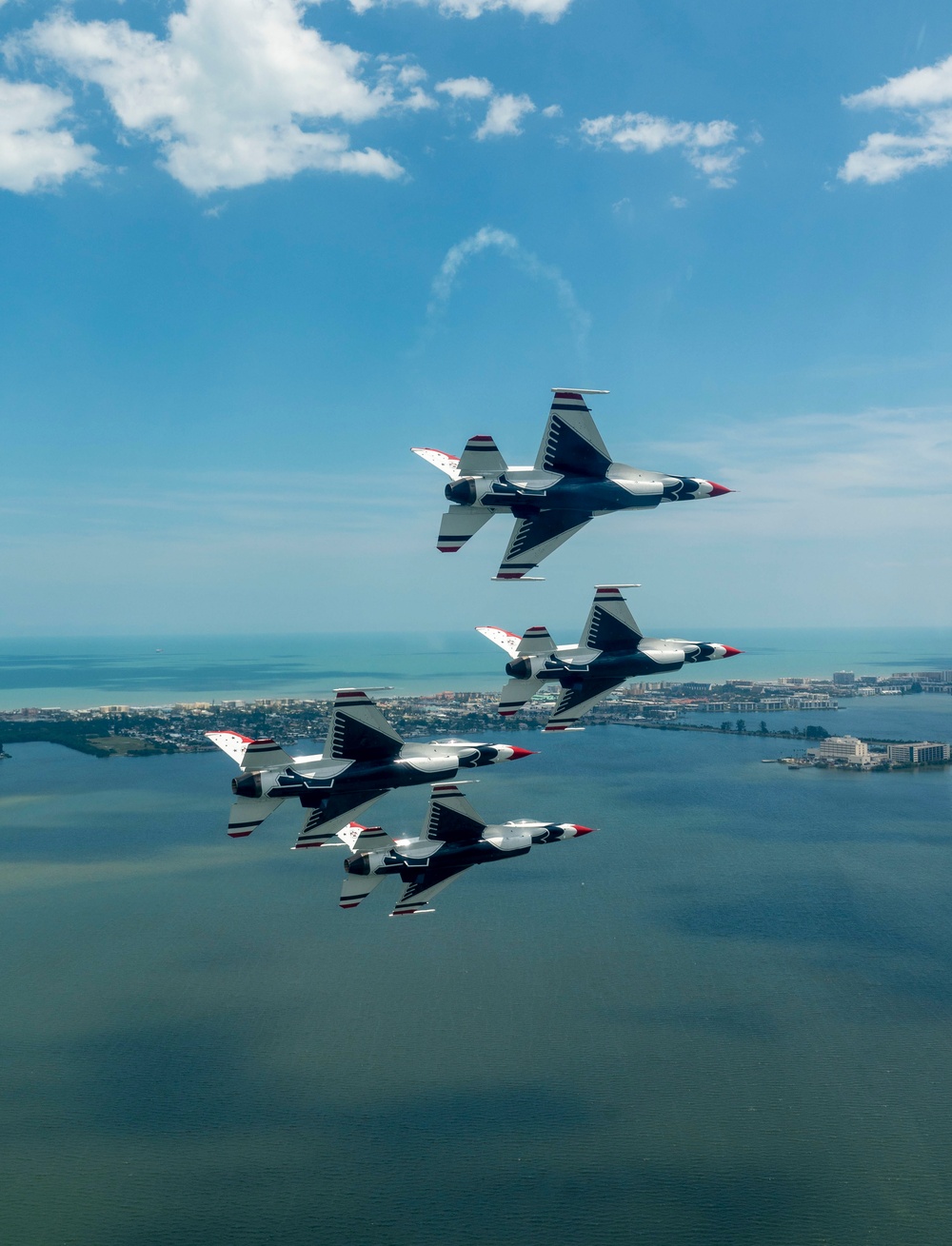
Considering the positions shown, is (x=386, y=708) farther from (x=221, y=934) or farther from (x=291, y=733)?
(x=221, y=934)

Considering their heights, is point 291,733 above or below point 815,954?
above

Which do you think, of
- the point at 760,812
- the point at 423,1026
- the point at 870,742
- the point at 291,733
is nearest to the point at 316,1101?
the point at 423,1026

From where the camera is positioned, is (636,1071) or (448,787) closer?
(448,787)

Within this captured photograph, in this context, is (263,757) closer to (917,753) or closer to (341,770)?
(341,770)

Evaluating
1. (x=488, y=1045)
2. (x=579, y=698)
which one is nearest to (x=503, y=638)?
(x=579, y=698)

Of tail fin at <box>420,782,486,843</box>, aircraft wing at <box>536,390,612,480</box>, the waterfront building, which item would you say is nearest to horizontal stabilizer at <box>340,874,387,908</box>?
tail fin at <box>420,782,486,843</box>

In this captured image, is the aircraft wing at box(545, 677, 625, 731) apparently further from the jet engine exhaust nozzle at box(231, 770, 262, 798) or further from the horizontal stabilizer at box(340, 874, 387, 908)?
the jet engine exhaust nozzle at box(231, 770, 262, 798)
